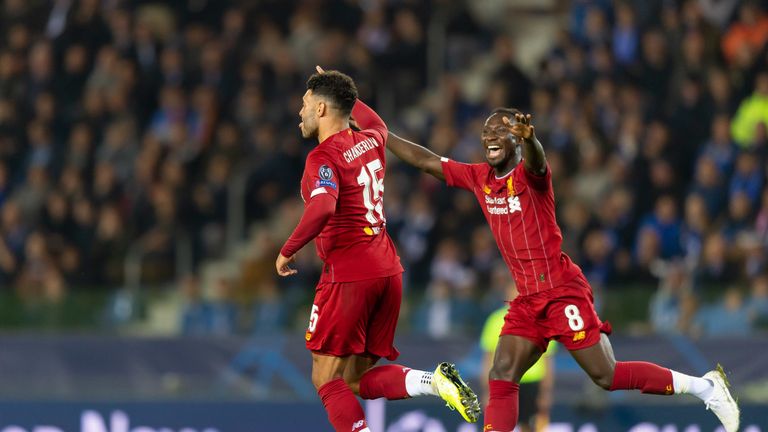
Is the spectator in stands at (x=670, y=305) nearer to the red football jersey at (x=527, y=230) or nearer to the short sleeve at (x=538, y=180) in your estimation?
the red football jersey at (x=527, y=230)

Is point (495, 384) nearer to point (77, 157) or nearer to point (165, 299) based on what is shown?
point (165, 299)

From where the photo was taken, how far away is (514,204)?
326 inches

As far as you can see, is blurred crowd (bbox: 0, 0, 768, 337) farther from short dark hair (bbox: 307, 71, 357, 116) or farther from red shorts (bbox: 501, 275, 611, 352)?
short dark hair (bbox: 307, 71, 357, 116)

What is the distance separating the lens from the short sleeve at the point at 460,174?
8586 millimetres

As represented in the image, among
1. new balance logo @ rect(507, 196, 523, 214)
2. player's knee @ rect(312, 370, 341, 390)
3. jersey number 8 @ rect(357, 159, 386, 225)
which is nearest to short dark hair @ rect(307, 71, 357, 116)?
jersey number 8 @ rect(357, 159, 386, 225)

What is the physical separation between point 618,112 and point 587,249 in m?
2.02

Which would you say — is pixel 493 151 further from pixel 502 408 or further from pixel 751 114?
pixel 751 114

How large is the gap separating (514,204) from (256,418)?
3463 millimetres

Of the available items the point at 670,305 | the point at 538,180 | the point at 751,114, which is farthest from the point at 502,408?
the point at 751,114

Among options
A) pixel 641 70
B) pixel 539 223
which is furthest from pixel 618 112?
pixel 539 223

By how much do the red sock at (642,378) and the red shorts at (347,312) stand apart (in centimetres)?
131

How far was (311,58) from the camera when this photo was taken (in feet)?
55.3

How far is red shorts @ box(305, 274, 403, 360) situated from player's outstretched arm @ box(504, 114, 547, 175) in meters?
1.01

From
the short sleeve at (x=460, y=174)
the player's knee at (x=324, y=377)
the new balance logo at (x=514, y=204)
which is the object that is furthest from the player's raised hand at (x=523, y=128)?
the player's knee at (x=324, y=377)
